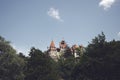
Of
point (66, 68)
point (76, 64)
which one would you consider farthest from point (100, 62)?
point (66, 68)

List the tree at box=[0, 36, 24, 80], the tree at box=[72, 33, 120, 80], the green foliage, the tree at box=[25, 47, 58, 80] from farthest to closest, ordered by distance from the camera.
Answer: the green foliage
the tree at box=[0, 36, 24, 80]
the tree at box=[25, 47, 58, 80]
the tree at box=[72, 33, 120, 80]

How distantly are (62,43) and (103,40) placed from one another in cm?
9814

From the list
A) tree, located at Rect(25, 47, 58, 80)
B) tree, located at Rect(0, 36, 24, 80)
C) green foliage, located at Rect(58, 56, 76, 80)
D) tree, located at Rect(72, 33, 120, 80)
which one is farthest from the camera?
green foliage, located at Rect(58, 56, 76, 80)

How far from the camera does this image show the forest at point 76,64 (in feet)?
195

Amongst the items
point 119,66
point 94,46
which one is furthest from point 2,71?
point 119,66

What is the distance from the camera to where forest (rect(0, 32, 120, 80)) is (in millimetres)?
59375

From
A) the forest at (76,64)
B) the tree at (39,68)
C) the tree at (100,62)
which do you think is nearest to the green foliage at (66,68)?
the forest at (76,64)

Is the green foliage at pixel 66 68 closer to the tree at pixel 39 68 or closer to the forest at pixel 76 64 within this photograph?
the forest at pixel 76 64

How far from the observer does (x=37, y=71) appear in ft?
222

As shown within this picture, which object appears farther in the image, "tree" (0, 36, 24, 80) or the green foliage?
the green foliage

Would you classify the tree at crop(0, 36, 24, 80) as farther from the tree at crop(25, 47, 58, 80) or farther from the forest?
the tree at crop(25, 47, 58, 80)

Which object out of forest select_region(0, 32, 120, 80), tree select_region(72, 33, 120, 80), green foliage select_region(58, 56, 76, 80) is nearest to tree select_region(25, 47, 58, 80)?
forest select_region(0, 32, 120, 80)

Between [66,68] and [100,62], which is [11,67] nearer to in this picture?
[66,68]

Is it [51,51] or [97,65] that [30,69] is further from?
[51,51]
